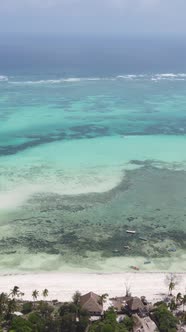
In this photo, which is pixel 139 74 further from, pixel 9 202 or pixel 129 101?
pixel 9 202

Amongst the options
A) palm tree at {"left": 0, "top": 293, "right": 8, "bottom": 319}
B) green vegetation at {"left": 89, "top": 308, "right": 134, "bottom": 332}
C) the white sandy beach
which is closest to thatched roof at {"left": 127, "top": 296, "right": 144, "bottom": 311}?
green vegetation at {"left": 89, "top": 308, "right": 134, "bottom": 332}

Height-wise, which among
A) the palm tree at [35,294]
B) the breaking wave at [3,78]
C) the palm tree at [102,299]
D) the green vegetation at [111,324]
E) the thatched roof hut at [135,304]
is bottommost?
the green vegetation at [111,324]

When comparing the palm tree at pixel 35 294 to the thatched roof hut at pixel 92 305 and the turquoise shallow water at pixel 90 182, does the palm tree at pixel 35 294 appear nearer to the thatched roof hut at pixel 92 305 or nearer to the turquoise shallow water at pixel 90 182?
the thatched roof hut at pixel 92 305

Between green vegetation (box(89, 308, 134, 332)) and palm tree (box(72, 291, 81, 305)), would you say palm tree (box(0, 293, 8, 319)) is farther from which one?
green vegetation (box(89, 308, 134, 332))

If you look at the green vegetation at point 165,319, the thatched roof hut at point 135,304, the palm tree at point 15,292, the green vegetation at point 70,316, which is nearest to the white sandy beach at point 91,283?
the palm tree at point 15,292

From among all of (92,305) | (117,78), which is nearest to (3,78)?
(117,78)

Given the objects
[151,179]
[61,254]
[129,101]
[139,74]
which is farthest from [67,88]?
[61,254]
